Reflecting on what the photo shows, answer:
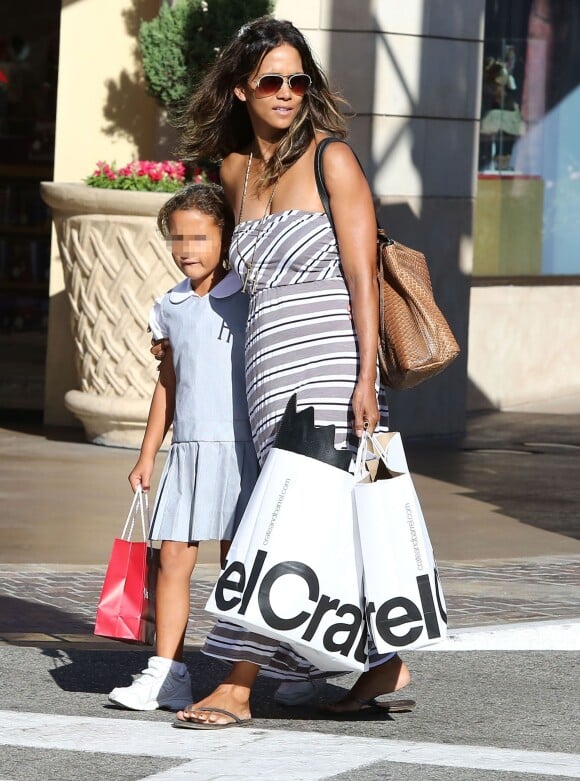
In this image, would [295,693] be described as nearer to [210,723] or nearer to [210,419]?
[210,723]

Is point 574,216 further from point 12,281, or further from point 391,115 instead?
point 12,281

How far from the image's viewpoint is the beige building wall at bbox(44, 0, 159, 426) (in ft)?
39.8

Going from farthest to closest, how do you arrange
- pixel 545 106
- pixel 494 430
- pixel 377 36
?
pixel 545 106
pixel 494 430
pixel 377 36

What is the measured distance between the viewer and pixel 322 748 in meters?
4.95

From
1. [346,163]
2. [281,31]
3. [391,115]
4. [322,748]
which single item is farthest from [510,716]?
[391,115]

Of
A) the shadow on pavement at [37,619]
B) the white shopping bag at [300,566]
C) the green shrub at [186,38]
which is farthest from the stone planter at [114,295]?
the white shopping bag at [300,566]

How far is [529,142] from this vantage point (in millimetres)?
14297

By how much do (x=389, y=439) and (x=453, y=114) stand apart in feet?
23.9

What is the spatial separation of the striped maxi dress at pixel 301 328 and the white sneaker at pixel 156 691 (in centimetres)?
27

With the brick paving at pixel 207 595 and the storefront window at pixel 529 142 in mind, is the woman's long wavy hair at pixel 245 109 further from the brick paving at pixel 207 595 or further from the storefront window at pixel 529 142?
the storefront window at pixel 529 142

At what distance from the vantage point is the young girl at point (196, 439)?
211 inches

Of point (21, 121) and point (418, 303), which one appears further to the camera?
point (21, 121)

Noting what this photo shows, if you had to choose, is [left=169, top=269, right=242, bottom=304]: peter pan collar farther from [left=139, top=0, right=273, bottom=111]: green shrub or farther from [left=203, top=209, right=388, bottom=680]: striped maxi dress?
[left=139, top=0, right=273, bottom=111]: green shrub

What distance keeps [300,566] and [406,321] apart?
2.48 ft
